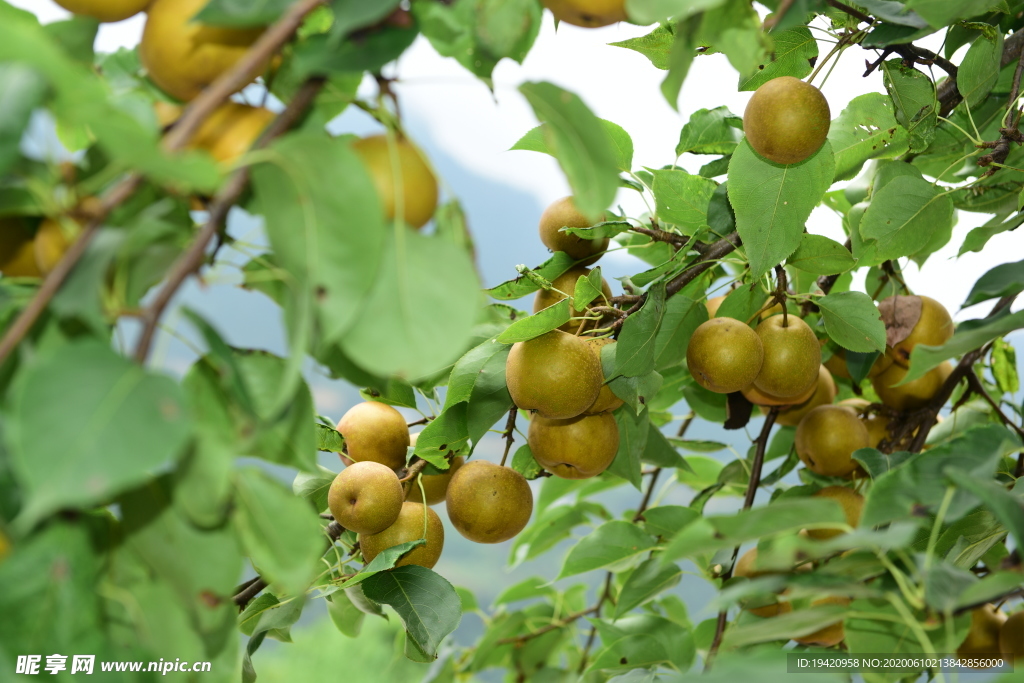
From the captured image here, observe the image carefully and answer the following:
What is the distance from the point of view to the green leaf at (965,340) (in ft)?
1.65

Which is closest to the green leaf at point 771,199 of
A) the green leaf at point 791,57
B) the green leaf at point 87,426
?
the green leaf at point 791,57

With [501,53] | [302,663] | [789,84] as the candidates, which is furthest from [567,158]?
[302,663]

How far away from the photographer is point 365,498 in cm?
74

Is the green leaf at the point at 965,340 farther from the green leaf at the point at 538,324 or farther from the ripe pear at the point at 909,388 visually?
Result: the ripe pear at the point at 909,388

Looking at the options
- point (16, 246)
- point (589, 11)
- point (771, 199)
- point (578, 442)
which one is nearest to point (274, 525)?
point (16, 246)

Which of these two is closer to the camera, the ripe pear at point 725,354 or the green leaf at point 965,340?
the green leaf at point 965,340

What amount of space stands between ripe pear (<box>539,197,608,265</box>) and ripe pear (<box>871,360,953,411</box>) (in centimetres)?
44

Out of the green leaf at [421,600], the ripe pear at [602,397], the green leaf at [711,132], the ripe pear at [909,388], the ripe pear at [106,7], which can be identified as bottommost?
the green leaf at [421,600]

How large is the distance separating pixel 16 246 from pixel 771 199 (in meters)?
0.61

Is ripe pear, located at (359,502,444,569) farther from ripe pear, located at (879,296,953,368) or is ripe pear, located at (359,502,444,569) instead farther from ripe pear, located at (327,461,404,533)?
ripe pear, located at (879,296,953,368)

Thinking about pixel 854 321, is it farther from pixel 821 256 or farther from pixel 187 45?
pixel 187 45

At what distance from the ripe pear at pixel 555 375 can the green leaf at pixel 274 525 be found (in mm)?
357

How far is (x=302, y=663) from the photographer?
7.30 feet

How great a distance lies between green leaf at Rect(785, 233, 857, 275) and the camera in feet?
2.68
